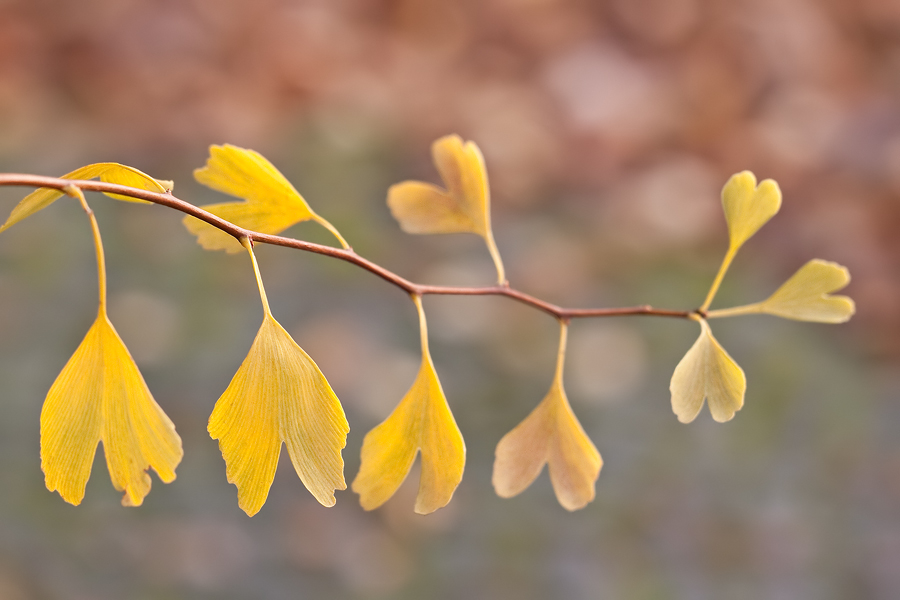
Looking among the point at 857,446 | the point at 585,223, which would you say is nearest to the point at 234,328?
the point at 585,223

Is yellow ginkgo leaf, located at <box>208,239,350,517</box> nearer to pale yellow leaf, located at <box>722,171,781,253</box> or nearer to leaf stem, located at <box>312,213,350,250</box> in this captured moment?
leaf stem, located at <box>312,213,350,250</box>

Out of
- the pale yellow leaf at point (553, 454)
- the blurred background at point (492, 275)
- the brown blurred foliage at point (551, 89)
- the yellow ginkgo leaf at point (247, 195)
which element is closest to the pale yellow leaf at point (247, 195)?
the yellow ginkgo leaf at point (247, 195)

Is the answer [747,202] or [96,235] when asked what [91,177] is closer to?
[96,235]

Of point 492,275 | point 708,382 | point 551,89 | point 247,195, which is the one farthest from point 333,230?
point 551,89

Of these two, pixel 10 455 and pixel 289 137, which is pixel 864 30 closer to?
pixel 289 137

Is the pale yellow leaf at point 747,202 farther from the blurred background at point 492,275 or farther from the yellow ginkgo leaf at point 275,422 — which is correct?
the blurred background at point 492,275

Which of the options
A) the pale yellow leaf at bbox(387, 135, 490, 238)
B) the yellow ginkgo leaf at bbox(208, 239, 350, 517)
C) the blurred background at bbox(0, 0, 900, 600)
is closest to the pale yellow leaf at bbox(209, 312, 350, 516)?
the yellow ginkgo leaf at bbox(208, 239, 350, 517)

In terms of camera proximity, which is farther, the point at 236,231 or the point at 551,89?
the point at 551,89
